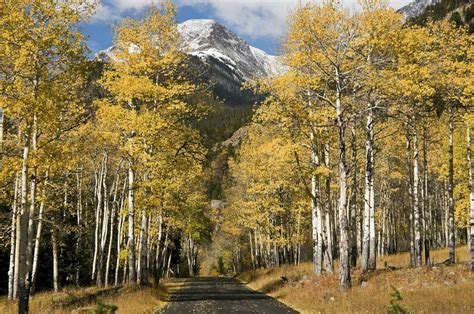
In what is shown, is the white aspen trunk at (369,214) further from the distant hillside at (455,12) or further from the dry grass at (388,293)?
the distant hillside at (455,12)

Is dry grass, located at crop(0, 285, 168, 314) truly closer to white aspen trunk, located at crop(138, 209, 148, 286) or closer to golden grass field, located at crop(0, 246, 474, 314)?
golden grass field, located at crop(0, 246, 474, 314)

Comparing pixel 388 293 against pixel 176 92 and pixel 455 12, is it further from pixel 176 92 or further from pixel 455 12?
pixel 455 12

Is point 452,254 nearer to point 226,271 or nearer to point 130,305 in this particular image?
point 130,305

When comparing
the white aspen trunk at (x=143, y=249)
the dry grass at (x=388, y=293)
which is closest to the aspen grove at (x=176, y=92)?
the white aspen trunk at (x=143, y=249)

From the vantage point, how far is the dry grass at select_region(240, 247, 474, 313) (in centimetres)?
1240

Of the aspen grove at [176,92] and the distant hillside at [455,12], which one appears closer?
the aspen grove at [176,92]

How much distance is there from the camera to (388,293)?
14.7 m

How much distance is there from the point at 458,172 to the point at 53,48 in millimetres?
30346

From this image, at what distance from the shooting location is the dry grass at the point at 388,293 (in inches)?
488

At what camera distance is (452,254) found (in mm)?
22562

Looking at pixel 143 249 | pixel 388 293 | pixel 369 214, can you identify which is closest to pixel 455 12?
A: pixel 369 214

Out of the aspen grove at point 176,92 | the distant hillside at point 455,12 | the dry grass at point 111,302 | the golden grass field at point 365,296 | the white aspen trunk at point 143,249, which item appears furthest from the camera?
the distant hillside at point 455,12

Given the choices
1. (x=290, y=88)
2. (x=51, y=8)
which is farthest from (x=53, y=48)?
(x=290, y=88)

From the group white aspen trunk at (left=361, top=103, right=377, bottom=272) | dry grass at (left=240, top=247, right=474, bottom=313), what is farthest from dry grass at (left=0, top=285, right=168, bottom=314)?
white aspen trunk at (left=361, top=103, right=377, bottom=272)
